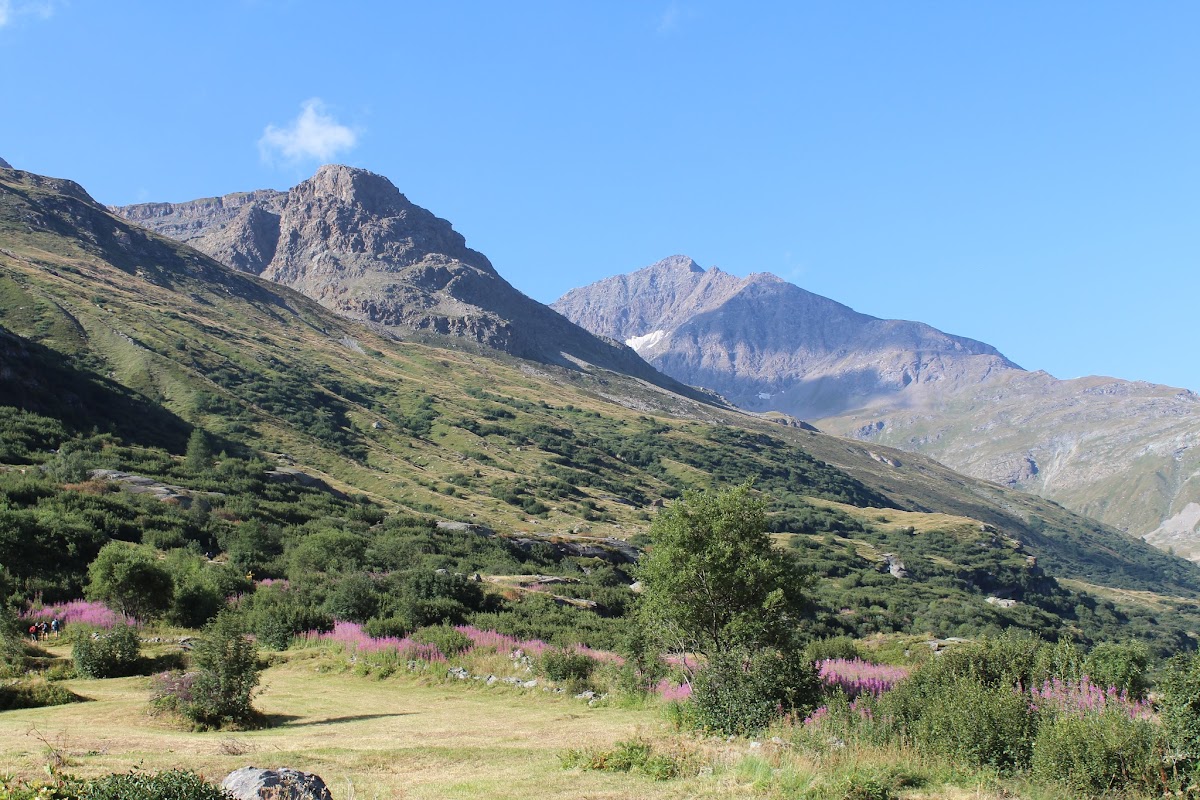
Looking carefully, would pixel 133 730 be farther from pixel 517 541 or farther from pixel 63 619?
pixel 517 541

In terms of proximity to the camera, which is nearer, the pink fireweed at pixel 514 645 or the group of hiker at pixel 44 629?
the pink fireweed at pixel 514 645

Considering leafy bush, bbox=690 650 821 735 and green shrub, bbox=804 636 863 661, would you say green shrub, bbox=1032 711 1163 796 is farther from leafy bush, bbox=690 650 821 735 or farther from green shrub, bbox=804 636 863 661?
green shrub, bbox=804 636 863 661

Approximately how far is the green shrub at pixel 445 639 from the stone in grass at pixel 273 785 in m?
15.6

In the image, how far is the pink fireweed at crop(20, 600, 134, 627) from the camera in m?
27.7

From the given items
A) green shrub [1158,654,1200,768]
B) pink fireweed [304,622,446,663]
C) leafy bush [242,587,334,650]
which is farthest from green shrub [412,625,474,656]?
green shrub [1158,654,1200,768]

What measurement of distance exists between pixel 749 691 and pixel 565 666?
8.54 metres

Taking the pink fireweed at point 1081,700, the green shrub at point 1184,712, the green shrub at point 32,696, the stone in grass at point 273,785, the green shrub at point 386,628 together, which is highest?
the green shrub at point 1184,712

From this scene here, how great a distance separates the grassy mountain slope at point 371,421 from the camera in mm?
91000

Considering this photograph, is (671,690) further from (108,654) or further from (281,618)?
(108,654)

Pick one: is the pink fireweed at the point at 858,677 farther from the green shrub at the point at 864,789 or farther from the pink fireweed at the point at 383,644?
the pink fireweed at the point at 383,644

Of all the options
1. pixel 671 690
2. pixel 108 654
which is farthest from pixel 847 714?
pixel 108 654

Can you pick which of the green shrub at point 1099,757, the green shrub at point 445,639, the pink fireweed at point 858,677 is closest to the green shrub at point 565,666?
the green shrub at point 445,639

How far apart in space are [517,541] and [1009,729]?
50378mm

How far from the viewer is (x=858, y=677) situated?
20.6m
